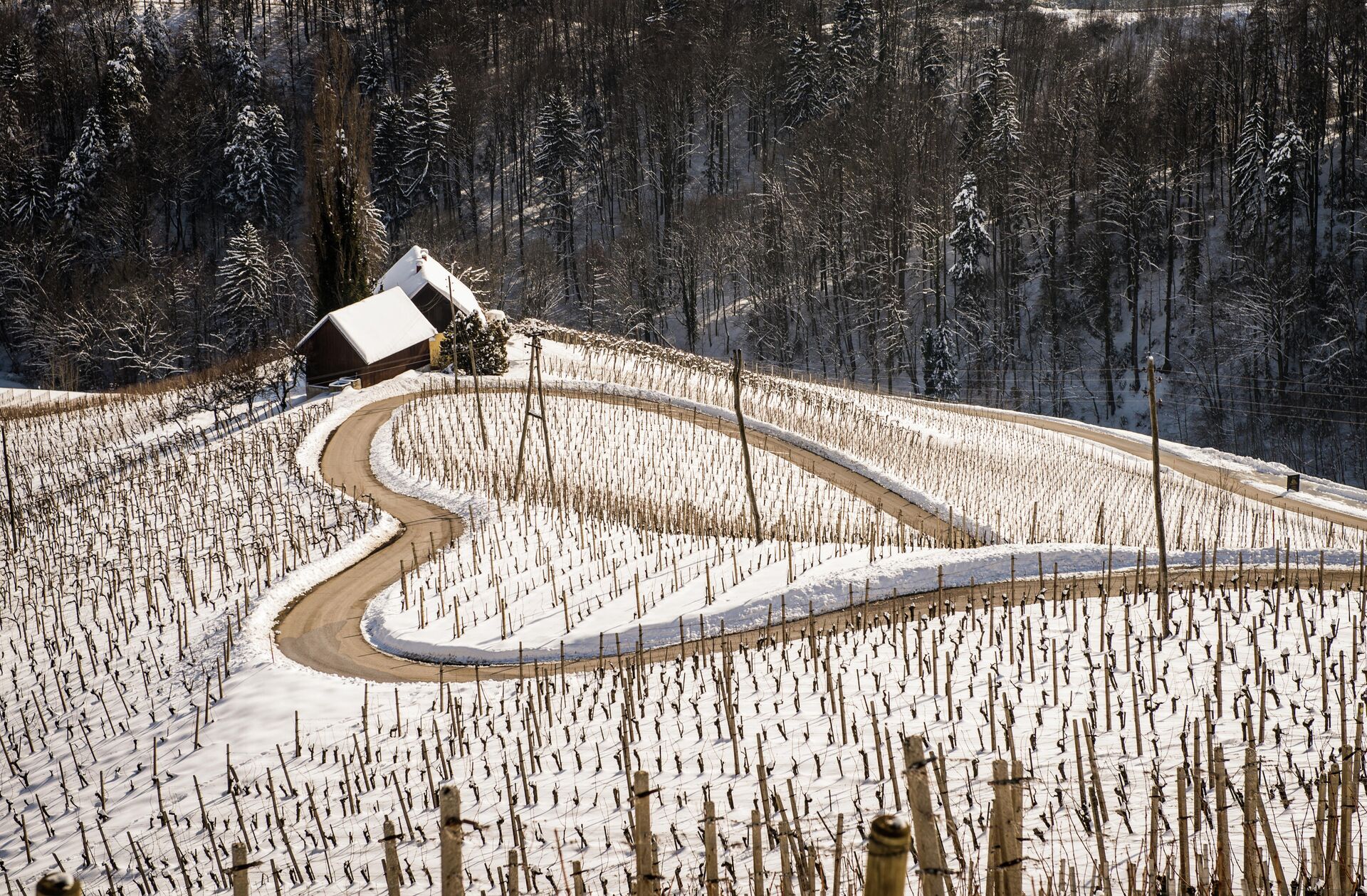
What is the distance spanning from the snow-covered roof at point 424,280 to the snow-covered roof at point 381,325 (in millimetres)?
1731

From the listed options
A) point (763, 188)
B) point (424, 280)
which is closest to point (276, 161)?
point (763, 188)

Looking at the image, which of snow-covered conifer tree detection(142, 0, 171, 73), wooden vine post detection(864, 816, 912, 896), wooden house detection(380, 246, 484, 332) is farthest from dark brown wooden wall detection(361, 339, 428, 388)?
snow-covered conifer tree detection(142, 0, 171, 73)

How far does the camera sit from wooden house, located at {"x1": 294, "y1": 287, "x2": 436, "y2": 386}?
113 feet

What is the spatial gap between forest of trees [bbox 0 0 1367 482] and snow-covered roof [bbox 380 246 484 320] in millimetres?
1464

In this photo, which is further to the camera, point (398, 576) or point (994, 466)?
point (994, 466)

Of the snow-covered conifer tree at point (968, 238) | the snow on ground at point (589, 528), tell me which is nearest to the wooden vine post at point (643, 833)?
the snow on ground at point (589, 528)

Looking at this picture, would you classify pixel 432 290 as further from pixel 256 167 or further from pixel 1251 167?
pixel 256 167

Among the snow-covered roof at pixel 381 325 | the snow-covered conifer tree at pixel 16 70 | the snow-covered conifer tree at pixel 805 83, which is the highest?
the snow-covered conifer tree at pixel 16 70

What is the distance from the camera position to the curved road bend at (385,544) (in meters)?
13.5

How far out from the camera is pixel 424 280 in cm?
4019

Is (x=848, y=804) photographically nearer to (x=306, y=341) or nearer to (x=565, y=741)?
(x=565, y=741)

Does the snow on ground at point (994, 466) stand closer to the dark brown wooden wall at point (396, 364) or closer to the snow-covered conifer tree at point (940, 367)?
the dark brown wooden wall at point (396, 364)

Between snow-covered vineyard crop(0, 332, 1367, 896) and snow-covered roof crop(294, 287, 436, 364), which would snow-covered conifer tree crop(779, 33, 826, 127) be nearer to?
snow-covered roof crop(294, 287, 436, 364)

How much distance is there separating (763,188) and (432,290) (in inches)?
1319
